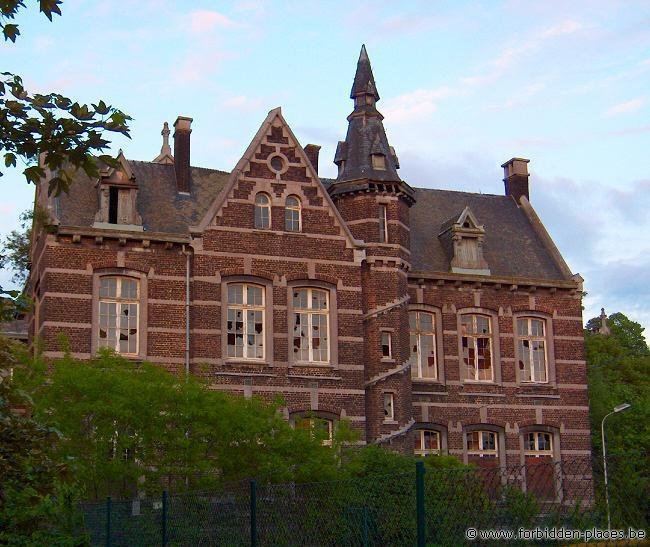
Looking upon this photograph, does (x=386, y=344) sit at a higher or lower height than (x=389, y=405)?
higher

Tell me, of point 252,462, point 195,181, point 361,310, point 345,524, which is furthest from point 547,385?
point 345,524

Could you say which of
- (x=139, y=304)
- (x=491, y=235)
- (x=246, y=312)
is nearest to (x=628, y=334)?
(x=491, y=235)

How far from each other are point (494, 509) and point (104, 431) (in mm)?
14562

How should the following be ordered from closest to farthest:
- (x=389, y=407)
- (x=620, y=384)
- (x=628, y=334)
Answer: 1. (x=389, y=407)
2. (x=620, y=384)
3. (x=628, y=334)

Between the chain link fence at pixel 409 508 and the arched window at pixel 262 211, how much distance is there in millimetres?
16764

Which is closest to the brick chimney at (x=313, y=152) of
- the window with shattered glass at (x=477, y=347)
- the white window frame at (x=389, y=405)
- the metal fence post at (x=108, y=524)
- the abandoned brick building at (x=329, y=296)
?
the abandoned brick building at (x=329, y=296)

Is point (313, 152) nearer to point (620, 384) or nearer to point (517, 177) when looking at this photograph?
point (517, 177)

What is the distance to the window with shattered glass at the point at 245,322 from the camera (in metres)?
30.5

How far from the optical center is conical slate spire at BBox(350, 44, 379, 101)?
35062mm

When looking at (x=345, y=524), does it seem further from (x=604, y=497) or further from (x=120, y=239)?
(x=120, y=239)

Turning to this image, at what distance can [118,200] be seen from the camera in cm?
3075

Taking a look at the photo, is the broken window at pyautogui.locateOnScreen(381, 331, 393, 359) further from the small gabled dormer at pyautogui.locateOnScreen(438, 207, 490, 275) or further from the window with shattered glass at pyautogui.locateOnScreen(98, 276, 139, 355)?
the window with shattered glass at pyautogui.locateOnScreen(98, 276, 139, 355)

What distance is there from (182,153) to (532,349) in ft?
44.9

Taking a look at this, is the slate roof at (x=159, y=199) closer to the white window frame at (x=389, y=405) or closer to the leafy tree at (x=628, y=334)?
the white window frame at (x=389, y=405)
